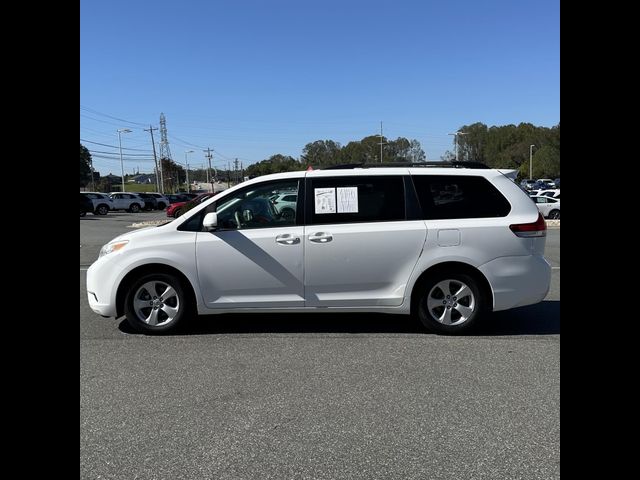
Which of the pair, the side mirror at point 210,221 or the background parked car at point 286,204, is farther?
the background parked car at point 286,204

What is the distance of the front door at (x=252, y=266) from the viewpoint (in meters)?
5.53

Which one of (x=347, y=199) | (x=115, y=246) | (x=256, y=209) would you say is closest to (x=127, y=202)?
(x=115, y=246)

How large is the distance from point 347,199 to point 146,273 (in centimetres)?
230

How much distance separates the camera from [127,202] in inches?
1743

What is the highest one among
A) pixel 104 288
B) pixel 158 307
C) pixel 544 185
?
pixel 544 185

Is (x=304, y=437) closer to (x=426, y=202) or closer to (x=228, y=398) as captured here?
(x=228, y=398)

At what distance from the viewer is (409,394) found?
4008mm

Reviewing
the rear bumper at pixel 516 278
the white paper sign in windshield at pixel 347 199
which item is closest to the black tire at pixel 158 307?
the white paper sign in windshield at pixel 347 199

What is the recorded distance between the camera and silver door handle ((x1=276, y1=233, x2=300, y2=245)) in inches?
218

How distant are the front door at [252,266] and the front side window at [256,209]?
61 millimetres

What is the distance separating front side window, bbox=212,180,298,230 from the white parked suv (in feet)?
0.05

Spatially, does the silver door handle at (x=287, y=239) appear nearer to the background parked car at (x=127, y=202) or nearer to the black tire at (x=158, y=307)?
the black tire at (x=158, y=307)

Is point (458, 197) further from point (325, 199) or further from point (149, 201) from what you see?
point (149, 201)

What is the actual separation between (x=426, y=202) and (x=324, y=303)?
155cm
